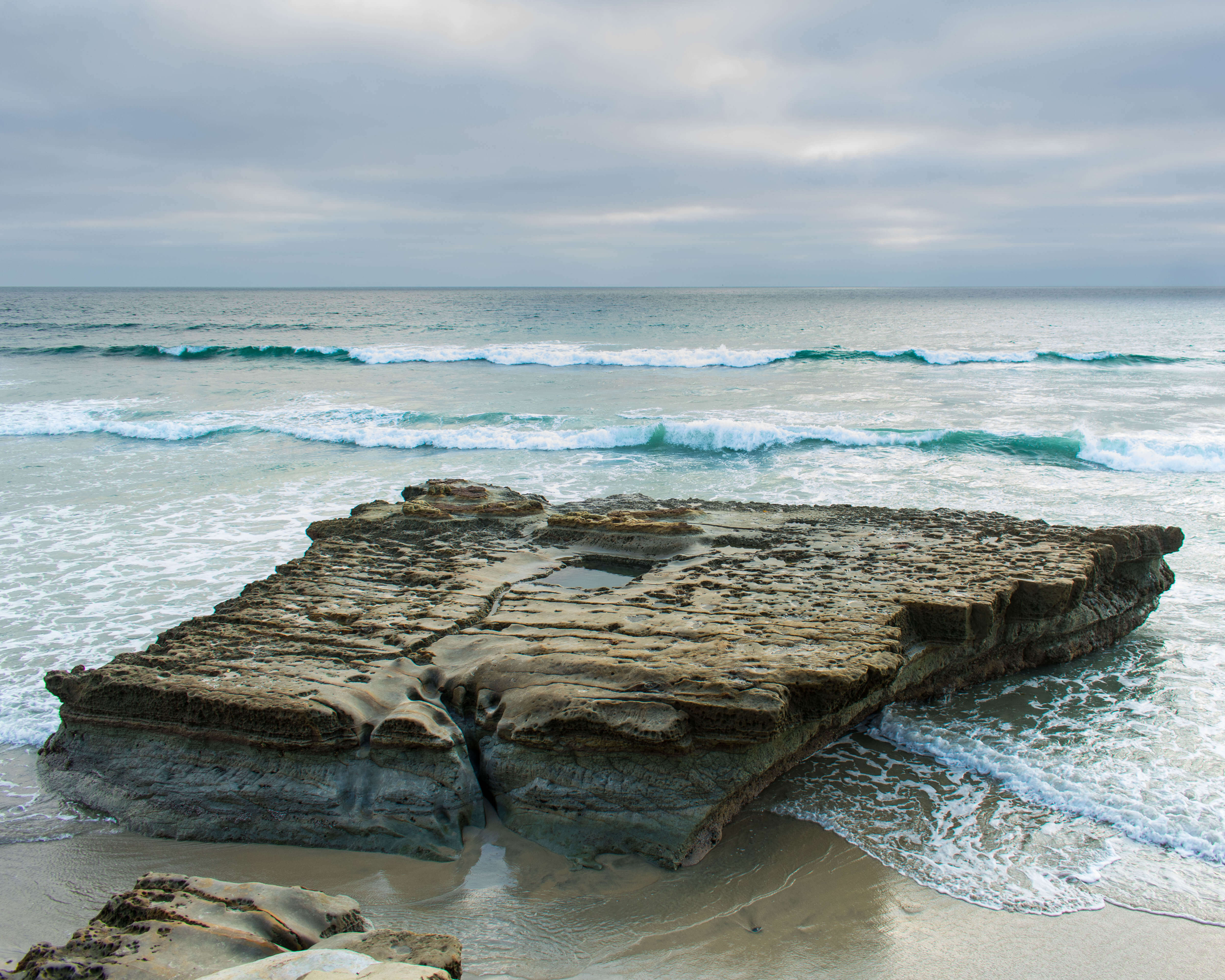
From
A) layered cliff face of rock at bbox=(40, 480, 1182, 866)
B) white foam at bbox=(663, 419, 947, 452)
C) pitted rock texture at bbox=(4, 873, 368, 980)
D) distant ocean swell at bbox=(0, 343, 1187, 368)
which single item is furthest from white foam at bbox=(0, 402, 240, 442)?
pitted rock texture at bbox=(4, 873, 368, 980)

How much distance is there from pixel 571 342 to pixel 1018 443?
77.6 feet

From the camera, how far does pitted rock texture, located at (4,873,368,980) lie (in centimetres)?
220

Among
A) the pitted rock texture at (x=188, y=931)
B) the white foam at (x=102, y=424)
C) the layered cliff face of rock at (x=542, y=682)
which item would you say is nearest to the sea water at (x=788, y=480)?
the white foam at (x=102, y=424)

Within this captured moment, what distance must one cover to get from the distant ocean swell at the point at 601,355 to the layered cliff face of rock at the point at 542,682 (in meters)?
21.9

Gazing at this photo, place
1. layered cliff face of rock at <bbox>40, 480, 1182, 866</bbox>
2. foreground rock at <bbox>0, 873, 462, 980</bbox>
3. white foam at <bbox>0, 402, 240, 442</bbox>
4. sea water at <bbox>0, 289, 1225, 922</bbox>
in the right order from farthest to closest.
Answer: white foam at <bbox>0, 402, 240, 442</bbox>
sea water at <bbox>0, 289, 1225, 922</bbox>
layered cliff face of rock at <bbox>40, 480, 1182, 866</bbox>
foreground rock at <bbox>0, 873, 462, 980</bbox>

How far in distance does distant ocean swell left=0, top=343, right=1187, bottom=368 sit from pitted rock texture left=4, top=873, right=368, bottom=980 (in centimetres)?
2464

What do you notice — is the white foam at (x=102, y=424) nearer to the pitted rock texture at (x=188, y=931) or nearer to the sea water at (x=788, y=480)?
the sea water at (x=788, y=480)

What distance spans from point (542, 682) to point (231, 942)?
5.55 feet

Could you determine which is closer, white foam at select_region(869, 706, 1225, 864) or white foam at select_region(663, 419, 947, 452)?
white foam at select_region(869, 706, 1225, 864)

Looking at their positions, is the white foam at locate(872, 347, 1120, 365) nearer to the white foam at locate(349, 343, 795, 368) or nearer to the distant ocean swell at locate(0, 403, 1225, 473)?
the white foam at locate(349, 343, 795, 368)

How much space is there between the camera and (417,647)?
13.9ft

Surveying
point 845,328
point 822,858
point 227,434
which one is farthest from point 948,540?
point 845,328

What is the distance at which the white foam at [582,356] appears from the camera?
27.4 meters

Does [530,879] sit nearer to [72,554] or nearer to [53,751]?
[53,751]
